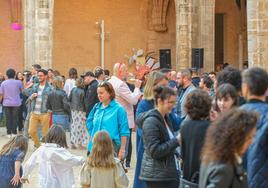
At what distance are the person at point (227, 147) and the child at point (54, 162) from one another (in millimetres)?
3947

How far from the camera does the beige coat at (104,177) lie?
Answer: 743cm

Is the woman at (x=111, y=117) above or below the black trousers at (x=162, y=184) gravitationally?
above

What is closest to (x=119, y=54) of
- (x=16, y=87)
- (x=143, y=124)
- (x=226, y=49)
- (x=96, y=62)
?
(x=96, y=62)

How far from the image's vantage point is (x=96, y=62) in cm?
2853

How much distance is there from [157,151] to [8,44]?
78.0 ft

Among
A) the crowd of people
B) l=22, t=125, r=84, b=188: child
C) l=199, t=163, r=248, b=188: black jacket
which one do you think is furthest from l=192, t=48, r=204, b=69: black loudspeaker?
l=199, t=163, r=248, b=188: black jacket

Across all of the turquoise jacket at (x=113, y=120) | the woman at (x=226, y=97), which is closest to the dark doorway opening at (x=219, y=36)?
the turquoise jacket at (x=113, y=120)

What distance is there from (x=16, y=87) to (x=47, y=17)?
17.0 feet

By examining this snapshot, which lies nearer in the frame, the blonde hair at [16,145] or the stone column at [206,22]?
the blonde hair at [16,145]

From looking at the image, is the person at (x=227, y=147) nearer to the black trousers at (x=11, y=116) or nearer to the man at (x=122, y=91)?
the man at (x=122, y=91)

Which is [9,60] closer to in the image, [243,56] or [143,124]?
[243,56]

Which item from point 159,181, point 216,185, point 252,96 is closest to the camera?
point 216,185

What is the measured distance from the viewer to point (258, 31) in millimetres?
15047

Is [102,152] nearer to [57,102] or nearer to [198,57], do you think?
[57,102]
